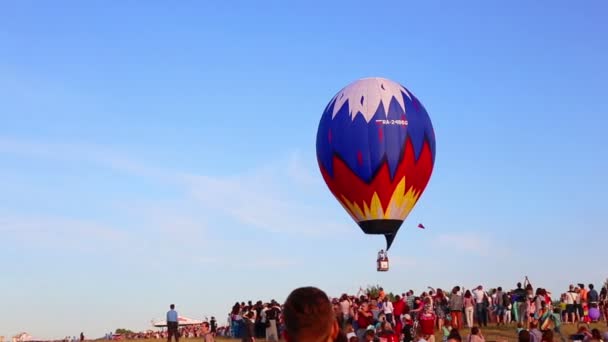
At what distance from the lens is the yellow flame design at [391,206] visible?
102 ft

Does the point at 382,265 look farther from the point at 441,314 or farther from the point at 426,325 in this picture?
the point at 426,325

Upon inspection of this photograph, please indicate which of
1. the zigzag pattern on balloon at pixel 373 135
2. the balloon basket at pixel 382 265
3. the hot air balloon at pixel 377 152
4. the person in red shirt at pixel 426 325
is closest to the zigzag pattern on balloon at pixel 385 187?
the hot air balloon at pixel 377 152

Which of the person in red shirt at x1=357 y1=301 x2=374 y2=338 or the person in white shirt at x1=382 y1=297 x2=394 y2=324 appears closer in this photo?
the person in red shirt at x1=357 y1=301 x2=374 y2=338

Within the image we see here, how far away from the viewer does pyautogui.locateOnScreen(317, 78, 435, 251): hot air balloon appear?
30.4 m

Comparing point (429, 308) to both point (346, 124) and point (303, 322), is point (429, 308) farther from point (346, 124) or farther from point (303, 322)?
point (303, 322)

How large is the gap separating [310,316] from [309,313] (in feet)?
0.05

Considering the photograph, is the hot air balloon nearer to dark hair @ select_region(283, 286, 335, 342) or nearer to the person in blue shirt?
the person in blue shirt

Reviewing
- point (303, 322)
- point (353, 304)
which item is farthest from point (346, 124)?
point (303, 322)

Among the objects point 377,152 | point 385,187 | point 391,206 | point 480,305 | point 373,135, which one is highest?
point 373,135

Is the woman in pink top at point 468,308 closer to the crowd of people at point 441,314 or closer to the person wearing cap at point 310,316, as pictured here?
the crowd of people at point 441,314

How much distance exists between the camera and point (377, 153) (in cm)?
3034

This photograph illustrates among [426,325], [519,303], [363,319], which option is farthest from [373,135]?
[426,325]

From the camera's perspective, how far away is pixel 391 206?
31469 mm

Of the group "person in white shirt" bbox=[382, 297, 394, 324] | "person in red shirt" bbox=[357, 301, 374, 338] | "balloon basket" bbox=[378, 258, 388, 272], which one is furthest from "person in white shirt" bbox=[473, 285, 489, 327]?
"person in red shirt" bbox=[357, 301, 374, 338]
